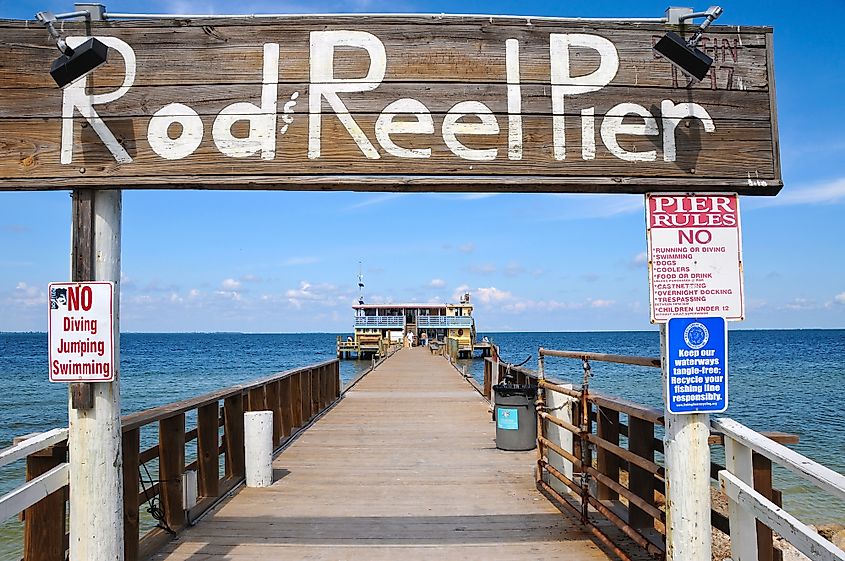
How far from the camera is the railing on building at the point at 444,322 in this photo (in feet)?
194

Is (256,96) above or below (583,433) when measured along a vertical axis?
above

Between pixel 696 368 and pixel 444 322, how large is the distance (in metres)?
56.4

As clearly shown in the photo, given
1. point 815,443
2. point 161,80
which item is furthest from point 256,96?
point 815,443

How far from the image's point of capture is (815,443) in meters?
18.3

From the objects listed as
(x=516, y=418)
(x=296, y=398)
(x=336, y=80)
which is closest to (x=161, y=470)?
(x=336, y=80)

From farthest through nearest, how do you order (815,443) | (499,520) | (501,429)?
(815,443), (501,429), (499,520)

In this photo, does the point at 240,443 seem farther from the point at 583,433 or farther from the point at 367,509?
the point at 583,433

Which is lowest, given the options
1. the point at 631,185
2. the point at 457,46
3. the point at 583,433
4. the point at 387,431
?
the point at 387,431

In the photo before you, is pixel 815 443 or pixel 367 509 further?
pixel 815 443

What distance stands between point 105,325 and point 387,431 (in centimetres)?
770

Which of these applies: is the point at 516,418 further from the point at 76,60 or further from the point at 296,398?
the point at 76,60

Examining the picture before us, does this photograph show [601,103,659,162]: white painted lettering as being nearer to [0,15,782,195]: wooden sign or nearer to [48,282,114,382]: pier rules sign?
[0,15,782,195]: wooden sign

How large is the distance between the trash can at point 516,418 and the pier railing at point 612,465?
2000mm

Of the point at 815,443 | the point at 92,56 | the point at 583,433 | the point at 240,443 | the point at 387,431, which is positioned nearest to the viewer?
the point at 92,56
